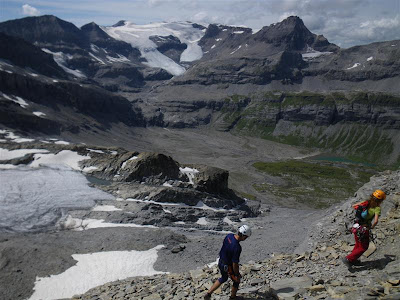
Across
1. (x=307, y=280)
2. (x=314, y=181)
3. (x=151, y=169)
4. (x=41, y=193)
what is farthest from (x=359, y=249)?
(x=314, y=181)

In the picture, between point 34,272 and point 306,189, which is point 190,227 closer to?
point 34,272

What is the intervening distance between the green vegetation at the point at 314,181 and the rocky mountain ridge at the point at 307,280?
101826 millimetres

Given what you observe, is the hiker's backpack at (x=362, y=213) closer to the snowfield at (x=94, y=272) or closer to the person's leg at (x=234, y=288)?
the person's leg at (x=234, y=288)

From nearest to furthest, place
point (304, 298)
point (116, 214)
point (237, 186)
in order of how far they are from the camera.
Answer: point (304, 298)
point (116, 214)
point (237, 186)

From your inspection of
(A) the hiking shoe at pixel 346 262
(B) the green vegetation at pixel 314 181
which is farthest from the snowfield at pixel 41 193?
(B) the green vegetation at pixel 314 181

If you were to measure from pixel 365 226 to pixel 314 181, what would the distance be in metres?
143

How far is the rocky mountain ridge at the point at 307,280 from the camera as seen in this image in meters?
17.1

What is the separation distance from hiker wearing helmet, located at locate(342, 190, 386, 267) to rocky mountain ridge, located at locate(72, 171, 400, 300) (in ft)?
2.06

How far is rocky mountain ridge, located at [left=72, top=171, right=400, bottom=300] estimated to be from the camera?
17.1 m

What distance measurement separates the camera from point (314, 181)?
158 metres

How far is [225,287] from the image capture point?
21125mm

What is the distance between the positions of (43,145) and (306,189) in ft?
324

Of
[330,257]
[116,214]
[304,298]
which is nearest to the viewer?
[304,298]

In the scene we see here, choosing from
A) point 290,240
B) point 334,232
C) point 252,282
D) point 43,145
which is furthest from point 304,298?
point 43,145
